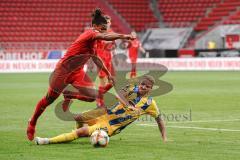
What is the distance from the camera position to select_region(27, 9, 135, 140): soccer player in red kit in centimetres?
1202

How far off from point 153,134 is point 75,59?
225cm

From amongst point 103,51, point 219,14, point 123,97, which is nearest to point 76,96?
point 123,97

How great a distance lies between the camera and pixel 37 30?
53000 mm

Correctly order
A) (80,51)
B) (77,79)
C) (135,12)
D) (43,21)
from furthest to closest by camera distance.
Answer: (135,12) < (43,21) < (77,79) < (80,51)

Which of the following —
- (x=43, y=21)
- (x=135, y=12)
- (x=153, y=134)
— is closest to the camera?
(x=153, y=134)

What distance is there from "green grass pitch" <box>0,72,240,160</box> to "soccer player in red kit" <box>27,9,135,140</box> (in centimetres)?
85

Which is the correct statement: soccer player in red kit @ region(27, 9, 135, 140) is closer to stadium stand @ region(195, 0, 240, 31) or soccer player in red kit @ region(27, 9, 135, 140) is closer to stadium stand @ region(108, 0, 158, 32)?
stadium stand @ region(195, 0, 240, 31)

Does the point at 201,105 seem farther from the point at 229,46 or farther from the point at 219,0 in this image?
the point at 219,0

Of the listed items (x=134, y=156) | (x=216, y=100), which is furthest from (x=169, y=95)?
(x=134, y=156)

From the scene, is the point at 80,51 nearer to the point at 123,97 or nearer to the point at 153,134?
the point at 123,97

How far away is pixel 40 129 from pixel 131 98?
3250 mm

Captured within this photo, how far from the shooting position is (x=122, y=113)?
11844 mm

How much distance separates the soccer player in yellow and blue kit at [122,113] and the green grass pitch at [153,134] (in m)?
0.19

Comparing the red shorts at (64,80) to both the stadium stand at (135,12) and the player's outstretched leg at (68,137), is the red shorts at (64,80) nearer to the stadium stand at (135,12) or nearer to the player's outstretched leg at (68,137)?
the player's outstretched leg at (68,137)
